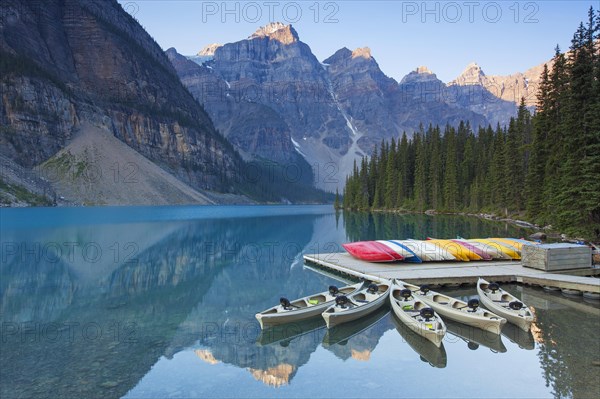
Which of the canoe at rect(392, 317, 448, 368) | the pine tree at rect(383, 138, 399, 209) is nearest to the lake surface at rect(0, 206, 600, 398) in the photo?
the canoe at rect(392, 317, 448, 368)

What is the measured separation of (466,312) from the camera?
18.2m

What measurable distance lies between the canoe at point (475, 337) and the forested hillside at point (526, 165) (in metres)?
23.5

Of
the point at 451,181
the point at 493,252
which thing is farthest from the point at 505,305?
the point at 451,181

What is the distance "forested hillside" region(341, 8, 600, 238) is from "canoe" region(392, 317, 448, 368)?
2538 centimetres

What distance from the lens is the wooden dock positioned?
2433 centimetres

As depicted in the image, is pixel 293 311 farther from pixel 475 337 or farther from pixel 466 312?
pixel 475 337

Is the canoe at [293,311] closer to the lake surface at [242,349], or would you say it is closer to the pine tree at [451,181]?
the lake surface at [242,349]

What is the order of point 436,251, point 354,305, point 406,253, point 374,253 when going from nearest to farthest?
point 354,305, point 406,253, point 374,253, point 436,251

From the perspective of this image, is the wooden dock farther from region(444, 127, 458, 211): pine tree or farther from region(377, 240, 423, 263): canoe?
region(444, 127, 458, 211): pine tree

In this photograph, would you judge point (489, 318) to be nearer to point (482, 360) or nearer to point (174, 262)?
point (482, 360)

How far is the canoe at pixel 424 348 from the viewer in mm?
15086

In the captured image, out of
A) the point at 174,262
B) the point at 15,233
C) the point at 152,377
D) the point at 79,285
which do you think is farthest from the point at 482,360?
the point at 15,233

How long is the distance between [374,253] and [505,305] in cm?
1208

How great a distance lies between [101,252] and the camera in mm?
41562
